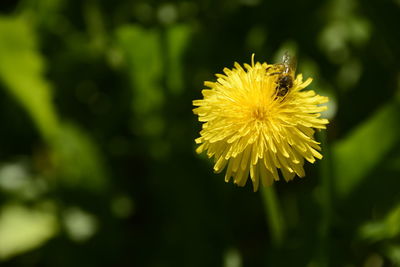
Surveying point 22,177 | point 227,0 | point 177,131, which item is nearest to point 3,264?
point 22,177

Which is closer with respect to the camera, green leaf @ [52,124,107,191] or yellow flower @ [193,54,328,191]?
yellow flower @ [193,54,328,191]

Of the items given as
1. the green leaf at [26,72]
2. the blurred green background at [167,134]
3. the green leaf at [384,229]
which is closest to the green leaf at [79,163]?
the blurred green background at [167,134]

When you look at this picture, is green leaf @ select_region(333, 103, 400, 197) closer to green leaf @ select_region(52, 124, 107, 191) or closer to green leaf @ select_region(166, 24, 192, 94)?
green leaf @ select_region(166, 24, 192, 94)

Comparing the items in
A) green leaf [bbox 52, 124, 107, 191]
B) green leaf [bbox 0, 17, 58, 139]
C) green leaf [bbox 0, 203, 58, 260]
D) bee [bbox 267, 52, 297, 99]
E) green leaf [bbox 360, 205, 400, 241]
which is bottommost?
green leaf [bbox 360, 205, 400, 241]

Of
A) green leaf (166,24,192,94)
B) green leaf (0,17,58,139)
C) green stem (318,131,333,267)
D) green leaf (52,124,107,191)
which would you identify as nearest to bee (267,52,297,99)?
green stem (318,131,333,267)

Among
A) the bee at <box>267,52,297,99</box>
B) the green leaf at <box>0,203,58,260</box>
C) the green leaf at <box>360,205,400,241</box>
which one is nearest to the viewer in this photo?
the bee at <box>267,52,297,99</box>

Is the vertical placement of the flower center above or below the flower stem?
above

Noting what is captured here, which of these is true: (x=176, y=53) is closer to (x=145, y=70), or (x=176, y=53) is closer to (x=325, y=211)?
(x=145, y=70)
